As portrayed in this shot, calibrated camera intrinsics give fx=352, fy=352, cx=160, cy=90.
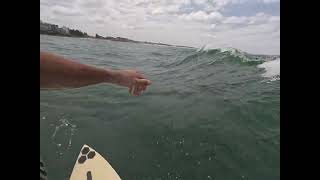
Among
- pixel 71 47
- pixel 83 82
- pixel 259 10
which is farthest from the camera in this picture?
pixel 71 47

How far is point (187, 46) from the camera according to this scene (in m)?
2.83

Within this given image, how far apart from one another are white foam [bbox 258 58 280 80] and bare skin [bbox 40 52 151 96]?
1.03 meters

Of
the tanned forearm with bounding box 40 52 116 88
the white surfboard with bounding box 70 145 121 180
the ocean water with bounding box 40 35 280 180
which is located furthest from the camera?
the ocean water with bounding box 40 35 280 180

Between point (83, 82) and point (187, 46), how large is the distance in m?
0.94

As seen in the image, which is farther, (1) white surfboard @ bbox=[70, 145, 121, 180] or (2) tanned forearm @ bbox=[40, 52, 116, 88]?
(1) white surfboard @ bbox=[70, 145, 121, 180]

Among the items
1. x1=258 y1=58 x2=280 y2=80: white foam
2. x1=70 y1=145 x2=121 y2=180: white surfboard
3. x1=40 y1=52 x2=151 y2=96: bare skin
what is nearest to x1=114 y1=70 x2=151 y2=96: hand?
x1=40 y1=52 x2=151 y2=96: bare skin

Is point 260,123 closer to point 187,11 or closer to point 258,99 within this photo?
point 258,99

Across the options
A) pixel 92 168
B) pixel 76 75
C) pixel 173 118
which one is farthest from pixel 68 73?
pixel 173 118

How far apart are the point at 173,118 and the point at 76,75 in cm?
89

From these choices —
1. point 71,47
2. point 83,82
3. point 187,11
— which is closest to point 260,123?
point 187,11

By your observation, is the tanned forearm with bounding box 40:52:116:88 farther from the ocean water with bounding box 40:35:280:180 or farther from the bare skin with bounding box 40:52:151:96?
the ocean water with bounding box 40:35:280:180

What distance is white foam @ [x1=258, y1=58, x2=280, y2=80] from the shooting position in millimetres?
2678

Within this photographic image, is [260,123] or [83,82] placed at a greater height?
[83,82]

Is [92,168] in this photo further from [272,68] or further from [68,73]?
[272,68]
